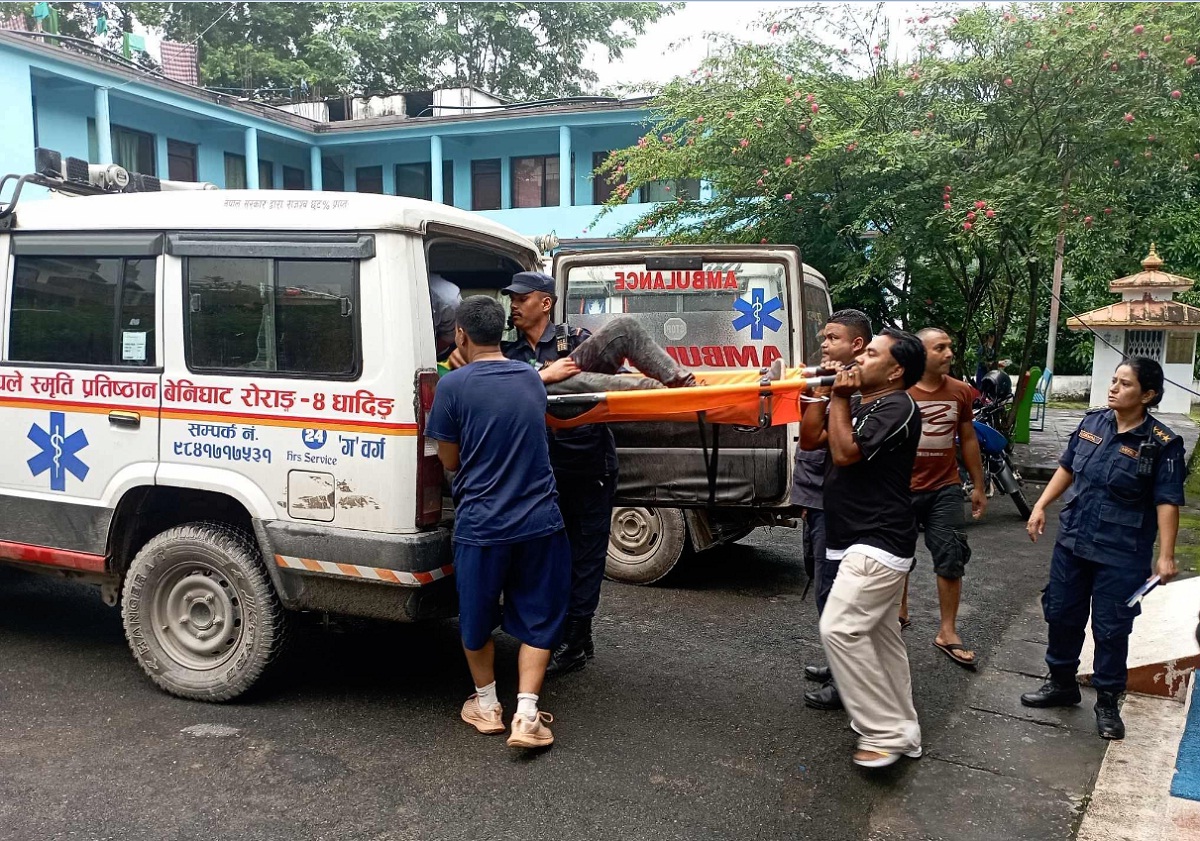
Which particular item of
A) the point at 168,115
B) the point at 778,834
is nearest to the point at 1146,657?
the point at 778,834

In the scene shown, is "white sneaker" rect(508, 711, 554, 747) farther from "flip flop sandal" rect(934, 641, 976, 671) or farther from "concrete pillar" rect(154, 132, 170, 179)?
"concrete pillar" rect(154, 132, 170, 179)

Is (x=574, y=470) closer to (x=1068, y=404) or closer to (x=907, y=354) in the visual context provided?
(x=907, y=354)

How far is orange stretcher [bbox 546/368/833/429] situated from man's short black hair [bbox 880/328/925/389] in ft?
0.89

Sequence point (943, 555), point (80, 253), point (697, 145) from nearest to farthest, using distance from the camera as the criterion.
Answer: point (80, 253) → point (943, 555) → point (697, 145)

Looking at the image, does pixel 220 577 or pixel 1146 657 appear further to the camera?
pixel 1146 657

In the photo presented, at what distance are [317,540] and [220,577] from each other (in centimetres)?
54

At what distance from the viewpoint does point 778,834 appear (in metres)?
3.04

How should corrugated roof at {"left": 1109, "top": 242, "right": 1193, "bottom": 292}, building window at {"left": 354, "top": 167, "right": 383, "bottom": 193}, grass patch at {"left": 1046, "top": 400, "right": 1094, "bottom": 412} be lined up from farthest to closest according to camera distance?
building window at {"left": 354, "top": 167, "right": 383, "bottom": 193}, grass patch at {"left": 1046, "top": 400, "right": 1094, "bottom": 412}, corrugated roof at {"left": 1109, "top": 242, "right": 1193, "bottom": 292}

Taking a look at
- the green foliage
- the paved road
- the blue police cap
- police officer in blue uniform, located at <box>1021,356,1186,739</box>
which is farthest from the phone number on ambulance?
the green foliage

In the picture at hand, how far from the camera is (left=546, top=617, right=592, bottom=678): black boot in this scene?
4441 mm

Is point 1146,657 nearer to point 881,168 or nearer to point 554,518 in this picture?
point 554,518

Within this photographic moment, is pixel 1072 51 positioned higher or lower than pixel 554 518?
higher

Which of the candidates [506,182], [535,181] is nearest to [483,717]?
[535,181]

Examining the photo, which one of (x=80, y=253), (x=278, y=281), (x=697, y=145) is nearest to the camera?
(x=278, y=281)
